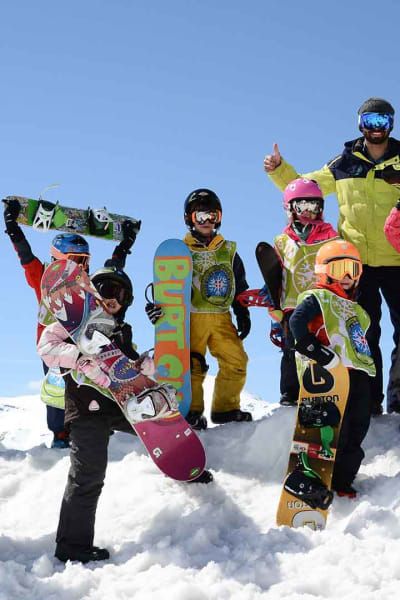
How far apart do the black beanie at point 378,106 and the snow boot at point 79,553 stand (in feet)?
15.0

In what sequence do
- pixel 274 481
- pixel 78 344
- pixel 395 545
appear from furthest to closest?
pixel 274 481
pixel 78 344
pixel 395 545

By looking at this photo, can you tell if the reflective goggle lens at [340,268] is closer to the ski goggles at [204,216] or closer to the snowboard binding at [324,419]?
the snowboard binding at [324,419]

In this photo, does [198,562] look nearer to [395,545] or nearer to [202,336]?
[395,545]

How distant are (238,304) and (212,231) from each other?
0.79 m

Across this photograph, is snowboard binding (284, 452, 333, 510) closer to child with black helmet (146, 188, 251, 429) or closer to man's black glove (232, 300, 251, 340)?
child with black helmet (146, 188, 251, 429)

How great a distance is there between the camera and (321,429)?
5.09 metres

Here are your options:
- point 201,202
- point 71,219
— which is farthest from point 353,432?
point 71,219

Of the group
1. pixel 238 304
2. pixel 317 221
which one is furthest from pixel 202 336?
pixel 317 221

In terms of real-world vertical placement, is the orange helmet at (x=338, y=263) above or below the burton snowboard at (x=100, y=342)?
above

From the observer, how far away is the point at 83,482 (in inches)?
184

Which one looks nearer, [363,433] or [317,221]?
[363,433]

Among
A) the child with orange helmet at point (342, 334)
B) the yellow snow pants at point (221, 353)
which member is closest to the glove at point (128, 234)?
the yellow snow pants at point (221, 353)

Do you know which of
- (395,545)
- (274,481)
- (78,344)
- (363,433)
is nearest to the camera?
(395,545)

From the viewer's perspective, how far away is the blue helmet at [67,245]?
23.8 feet
